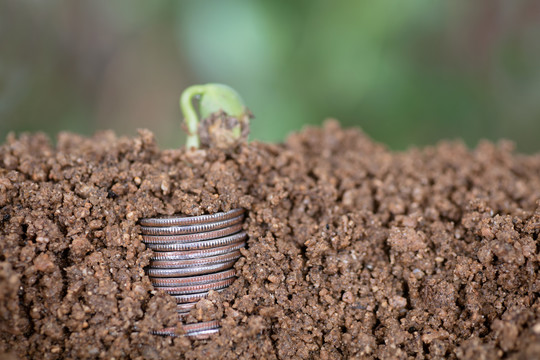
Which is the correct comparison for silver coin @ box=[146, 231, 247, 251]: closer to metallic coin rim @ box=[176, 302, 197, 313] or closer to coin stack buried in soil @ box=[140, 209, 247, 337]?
coin stack buried in soil @ box=[140, 209, 247, 337]

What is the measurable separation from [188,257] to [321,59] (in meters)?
1.78

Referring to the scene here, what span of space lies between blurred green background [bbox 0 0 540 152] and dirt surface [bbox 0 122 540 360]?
1.31 metres

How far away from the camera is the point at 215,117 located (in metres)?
1.33

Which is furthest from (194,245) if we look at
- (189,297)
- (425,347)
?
→ (425,347)

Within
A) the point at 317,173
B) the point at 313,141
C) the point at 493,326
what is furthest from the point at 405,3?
the point at 493,326

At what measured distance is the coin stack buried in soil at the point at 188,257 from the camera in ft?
3.53

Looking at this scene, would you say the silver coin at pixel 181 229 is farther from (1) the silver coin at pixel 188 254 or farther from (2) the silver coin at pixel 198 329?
(2) the silver coin at pixel 198 329

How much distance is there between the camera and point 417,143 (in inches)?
104

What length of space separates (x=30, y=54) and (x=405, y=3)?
1.95 m

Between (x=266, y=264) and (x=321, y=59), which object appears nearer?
(x=266, y=264)

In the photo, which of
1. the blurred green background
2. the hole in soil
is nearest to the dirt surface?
the hole in soil

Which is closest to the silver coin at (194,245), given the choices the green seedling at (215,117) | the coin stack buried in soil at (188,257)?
the coin stack buried in soil at (188,257)

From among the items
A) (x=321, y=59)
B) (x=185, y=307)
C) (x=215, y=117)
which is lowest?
(x=185, y=307)

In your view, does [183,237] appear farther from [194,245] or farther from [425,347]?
[425,347]
